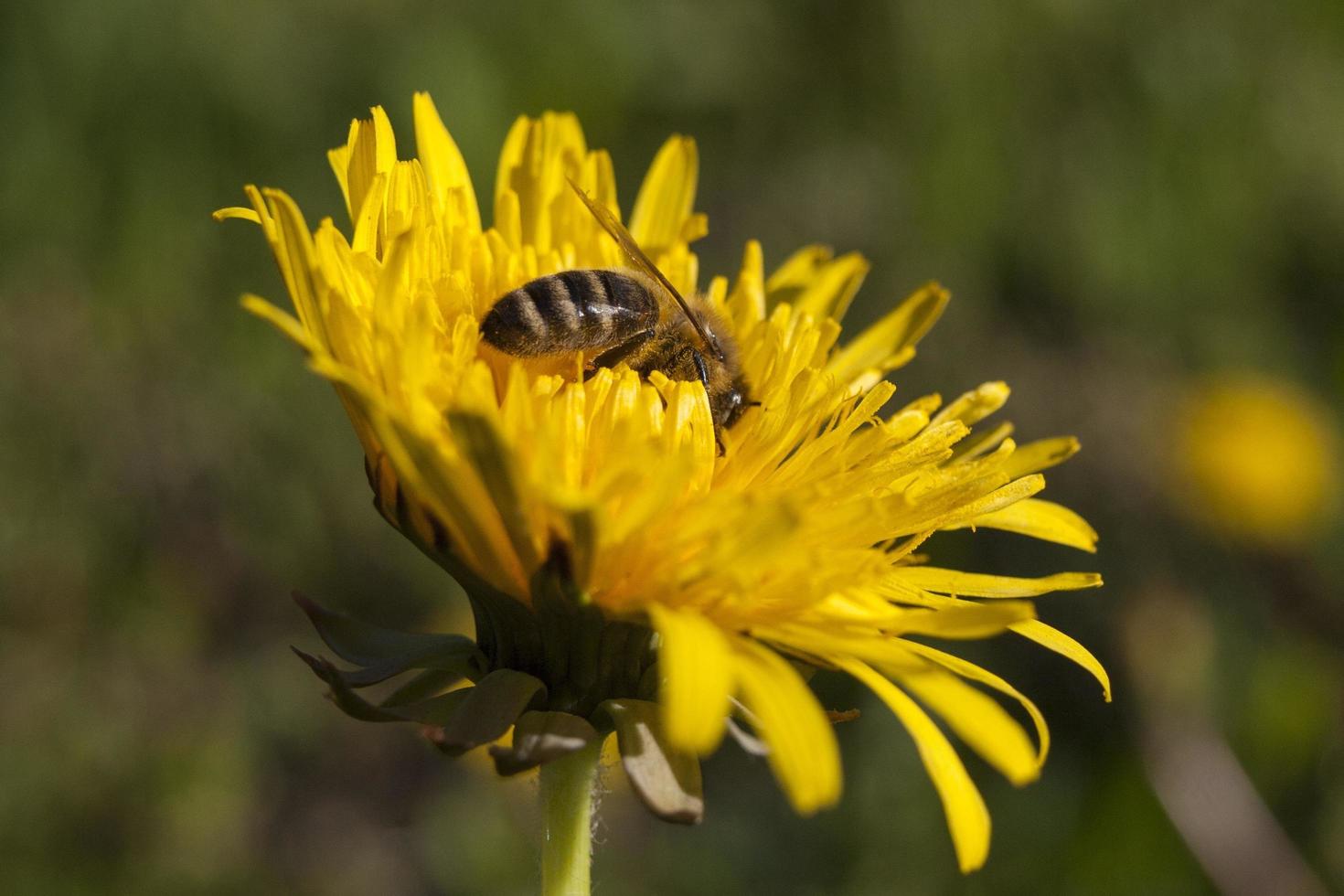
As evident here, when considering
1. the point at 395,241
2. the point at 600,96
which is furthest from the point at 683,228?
the point at 600,96

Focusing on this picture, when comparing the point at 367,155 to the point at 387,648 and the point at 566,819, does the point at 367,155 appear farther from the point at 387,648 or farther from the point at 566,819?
the point at 566,819

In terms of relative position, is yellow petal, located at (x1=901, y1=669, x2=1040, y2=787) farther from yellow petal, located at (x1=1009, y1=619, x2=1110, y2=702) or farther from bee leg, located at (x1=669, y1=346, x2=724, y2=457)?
bee leg, located at (x1=669, y1=346, x2=724, y2=457)

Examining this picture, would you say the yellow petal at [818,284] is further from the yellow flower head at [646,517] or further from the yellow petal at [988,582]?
the yellow petal at [988,582]

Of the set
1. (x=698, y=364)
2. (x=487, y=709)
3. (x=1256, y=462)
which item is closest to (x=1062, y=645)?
(x=698, y=364)

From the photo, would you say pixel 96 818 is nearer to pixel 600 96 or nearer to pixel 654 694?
pixel 654 694

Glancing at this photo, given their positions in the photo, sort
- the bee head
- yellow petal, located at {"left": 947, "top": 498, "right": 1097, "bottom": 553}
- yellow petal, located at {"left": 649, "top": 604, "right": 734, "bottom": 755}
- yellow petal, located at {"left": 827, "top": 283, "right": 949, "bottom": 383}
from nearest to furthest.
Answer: yellow petal, located at {"left": 649, "top": 604, "right": 734, "bottom": 755} → the bee head → yellow petal, located at {"left": 947, "top": 498, "right": 1097, "bottom": 553} → yellow petal, located at {"left": 827, "top": 283, "right": 949, "bottom": 383}

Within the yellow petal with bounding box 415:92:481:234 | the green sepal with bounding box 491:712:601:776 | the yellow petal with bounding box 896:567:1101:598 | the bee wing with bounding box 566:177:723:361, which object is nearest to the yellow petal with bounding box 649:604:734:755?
the green sepal with bounding box 491:712:601:776
